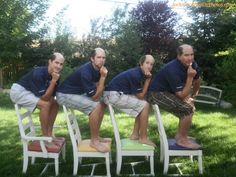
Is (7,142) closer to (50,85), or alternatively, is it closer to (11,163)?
(11,163)

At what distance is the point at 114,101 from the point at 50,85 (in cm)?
97

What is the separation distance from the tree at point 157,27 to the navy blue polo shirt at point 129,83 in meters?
10.9

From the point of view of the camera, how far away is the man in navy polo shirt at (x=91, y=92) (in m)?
6.31

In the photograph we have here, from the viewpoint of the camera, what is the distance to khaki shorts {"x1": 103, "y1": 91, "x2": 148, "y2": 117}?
6.52 metres

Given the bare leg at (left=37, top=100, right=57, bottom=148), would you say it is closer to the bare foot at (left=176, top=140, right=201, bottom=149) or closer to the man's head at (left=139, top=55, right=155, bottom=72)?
the man's head at (left=139, top=55, right=155, bottom=72)

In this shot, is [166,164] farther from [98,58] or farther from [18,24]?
[18,24]

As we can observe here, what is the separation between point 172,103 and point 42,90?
6.31ft

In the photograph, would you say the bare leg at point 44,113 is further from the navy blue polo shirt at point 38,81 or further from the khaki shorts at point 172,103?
the khaki shorts at point 172,103

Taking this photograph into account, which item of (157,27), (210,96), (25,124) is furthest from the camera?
(157,27)

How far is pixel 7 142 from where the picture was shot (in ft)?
28.9

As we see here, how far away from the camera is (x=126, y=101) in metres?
6.56

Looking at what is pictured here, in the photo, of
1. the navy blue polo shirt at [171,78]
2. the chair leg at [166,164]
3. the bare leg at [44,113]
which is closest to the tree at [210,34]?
the navy blue polo shirt at [171,78]

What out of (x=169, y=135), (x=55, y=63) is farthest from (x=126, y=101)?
(x=169, y=135)

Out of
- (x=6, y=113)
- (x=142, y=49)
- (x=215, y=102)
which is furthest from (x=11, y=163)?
(x=142, y=49)
